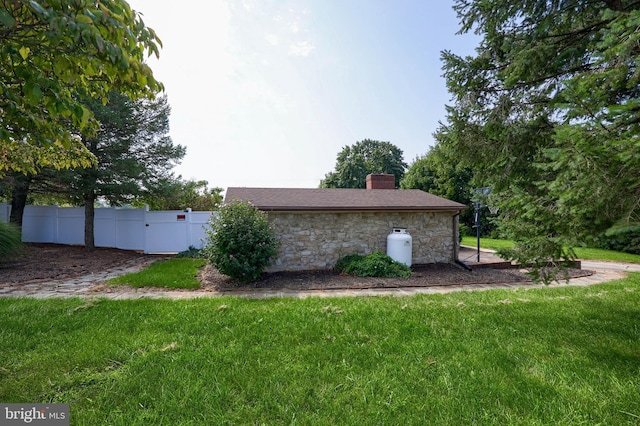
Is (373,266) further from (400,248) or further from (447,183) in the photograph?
(447,183)

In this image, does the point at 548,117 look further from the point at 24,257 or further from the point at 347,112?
the point at 24,257

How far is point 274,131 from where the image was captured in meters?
10.3

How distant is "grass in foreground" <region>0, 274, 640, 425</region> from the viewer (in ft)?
7.08

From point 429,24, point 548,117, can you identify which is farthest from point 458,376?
point 429,24

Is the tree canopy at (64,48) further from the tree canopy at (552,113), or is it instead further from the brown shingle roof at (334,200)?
the brown shingle roof at (334,200)

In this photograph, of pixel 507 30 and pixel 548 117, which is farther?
pixel 507 30

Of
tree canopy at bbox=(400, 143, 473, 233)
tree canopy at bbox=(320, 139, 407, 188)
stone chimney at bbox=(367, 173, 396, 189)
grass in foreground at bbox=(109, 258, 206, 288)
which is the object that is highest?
tree canopy at bbox=(320, 139, 407, 188)

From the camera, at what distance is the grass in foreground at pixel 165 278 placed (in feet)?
19.8

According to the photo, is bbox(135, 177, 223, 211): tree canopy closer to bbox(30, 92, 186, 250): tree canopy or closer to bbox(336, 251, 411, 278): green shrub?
bbox(30, 92, 186, 250): tree canopy

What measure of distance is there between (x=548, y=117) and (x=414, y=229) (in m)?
4.81

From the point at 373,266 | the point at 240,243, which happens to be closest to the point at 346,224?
the point at 373,266

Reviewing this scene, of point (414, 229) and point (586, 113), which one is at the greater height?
point (586, 113)

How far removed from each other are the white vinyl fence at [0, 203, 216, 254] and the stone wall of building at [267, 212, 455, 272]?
459 centimetres

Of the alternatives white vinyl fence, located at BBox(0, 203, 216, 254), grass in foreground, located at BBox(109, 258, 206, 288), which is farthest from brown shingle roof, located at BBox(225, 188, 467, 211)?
white vinyl fence, located at BBox(0, 203, 216, 254)
